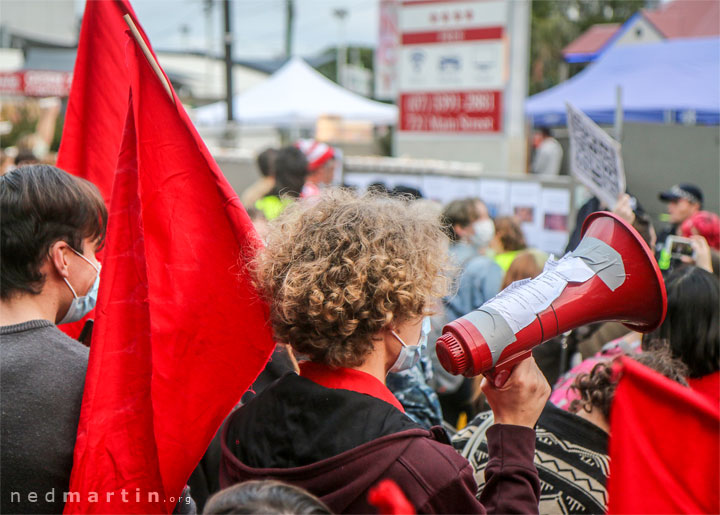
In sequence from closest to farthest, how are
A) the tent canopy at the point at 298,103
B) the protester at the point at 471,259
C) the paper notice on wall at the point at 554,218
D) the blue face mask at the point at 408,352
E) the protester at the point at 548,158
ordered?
the blue face mask at the point at 408,352 → the protester at the point at 471,259 → the paper notice on wall at the point at 554,218 → the tent canopy at the point at 298,103 → the protester at the point at 548,158

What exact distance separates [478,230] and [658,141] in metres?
4.08

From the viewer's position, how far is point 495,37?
342 inches

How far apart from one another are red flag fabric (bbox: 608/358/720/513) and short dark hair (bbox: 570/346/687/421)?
1058mm

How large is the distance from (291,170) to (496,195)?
2.47 meters

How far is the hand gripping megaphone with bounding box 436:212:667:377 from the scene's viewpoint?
1447mm

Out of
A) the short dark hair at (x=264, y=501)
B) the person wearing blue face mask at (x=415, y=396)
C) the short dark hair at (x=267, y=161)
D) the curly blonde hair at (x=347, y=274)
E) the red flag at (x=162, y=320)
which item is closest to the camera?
the short dark hair at (x=264, y=501)

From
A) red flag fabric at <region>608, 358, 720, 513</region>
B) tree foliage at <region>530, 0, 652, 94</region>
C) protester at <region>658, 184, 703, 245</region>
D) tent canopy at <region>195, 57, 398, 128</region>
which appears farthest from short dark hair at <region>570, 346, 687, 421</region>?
tree foliage at <region>530, 0, 652, 94</region>

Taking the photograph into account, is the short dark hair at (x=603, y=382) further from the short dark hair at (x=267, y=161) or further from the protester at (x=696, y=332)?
the short dark hair at (x=267, y=161)

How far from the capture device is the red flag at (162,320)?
1690 millimetres

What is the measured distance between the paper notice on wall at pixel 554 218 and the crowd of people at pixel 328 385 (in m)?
4.29

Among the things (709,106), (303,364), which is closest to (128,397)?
(303,364)

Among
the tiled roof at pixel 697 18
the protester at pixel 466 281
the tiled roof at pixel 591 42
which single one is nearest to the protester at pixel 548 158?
the tiled roof at pixel 697 18

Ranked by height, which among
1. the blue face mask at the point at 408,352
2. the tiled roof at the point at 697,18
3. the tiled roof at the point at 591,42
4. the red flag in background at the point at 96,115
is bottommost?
the blue face mask at the point at 408,352

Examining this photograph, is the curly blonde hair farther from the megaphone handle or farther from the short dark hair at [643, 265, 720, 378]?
the short dark hair at [643, 265, 720, 378]
